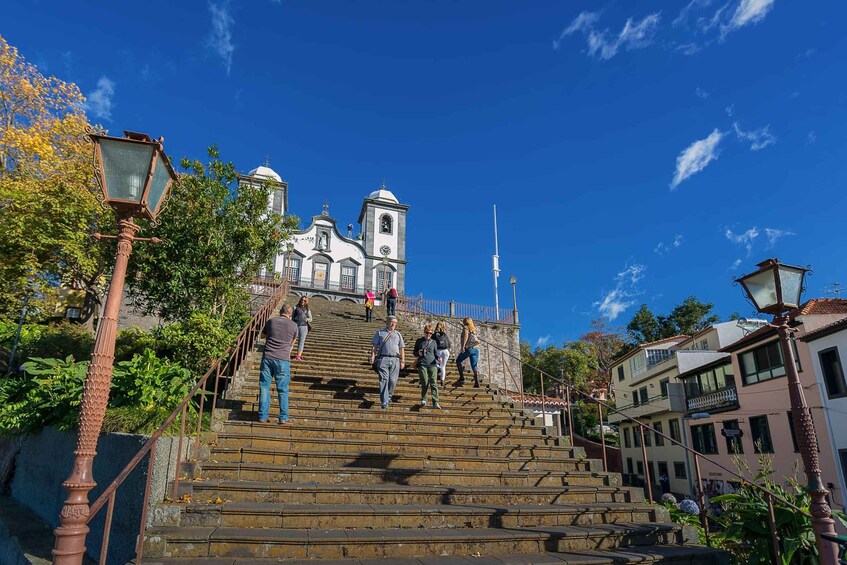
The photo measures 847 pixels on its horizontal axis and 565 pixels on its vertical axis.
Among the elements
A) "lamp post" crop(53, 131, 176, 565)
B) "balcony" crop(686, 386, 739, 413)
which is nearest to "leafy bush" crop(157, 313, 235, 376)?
"lamp post" crop(53, 131, 176, 565)

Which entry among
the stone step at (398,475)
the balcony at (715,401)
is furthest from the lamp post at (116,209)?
the balcony at (715,401)

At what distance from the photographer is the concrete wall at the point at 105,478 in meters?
4.76

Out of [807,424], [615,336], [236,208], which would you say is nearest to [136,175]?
[807,424]

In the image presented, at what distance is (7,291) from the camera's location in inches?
551

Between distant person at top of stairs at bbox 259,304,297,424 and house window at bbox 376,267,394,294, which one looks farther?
house window at bbox 376,267,394,294

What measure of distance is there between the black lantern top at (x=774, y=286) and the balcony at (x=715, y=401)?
2158cm

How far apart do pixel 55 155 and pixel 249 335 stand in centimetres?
1219

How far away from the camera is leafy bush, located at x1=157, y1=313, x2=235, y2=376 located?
9703 millimetres

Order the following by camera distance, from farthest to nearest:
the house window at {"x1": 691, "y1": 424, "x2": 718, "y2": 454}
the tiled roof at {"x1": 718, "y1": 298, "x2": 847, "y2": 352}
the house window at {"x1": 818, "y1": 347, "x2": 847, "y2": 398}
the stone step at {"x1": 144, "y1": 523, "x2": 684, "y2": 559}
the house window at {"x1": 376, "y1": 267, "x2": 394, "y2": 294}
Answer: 1. the house window at {"x1": 376, "y1": 267, "x2": 394, "y2": 294}
2. the house window at {"x1": 691, "y1": 424, "x2": 718, "y2": 454}
3. the tiled roof at {"x1": 718, "y1": 298, "x2": 847, "y2": 352}
4. the house window at {"x1": 818, "y1": 347, "x2": 847, "y2": 398}
5. the stone step at {"x1": 144, "y1": 523, "x2": 684, "y2": 559}

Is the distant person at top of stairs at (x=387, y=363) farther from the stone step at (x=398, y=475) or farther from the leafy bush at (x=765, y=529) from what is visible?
the leafy bush at (x=765, y=529)

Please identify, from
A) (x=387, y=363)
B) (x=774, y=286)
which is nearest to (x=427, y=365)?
(x=387, y=363)

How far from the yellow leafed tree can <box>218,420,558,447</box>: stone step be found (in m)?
9.43

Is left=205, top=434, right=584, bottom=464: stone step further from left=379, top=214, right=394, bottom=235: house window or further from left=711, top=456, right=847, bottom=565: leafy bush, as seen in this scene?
left=379, top=214, right=394, bottom=235: house window

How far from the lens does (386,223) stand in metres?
43.8
